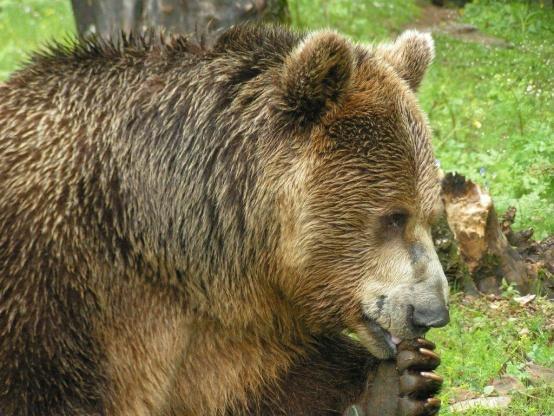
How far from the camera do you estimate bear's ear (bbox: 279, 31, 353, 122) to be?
184 inches

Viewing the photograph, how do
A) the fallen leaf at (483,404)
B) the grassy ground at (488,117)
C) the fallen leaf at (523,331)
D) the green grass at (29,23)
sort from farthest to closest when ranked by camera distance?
the green grass at (29,23), the fallen leaf at (523,331), the grassy ground at (488,117), the fallen leaf at (483,404)

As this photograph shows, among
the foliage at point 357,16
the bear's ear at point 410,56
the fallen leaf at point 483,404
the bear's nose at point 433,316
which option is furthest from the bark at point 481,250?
the foliage at point 357,16

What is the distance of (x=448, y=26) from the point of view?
1756 cm

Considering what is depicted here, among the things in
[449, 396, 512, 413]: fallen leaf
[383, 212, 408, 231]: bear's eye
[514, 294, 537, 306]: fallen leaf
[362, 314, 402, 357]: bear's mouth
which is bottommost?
[514, 294, 537, 306]: fallen leaf

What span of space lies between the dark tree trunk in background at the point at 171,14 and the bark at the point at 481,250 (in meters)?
Result: 1.91

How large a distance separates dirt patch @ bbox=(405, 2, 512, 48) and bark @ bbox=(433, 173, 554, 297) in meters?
8.61

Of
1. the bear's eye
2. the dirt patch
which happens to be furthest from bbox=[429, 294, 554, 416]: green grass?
the dirt patch

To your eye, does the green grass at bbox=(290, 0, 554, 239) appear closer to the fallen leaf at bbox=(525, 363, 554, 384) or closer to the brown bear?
the fallen leaf at bbox=(525, 363, 554, 384)

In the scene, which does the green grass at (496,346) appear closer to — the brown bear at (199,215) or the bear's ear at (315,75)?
the brown bear at (199,215)

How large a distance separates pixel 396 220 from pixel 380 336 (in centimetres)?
52

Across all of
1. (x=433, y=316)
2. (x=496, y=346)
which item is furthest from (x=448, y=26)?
(x=433, y=316)

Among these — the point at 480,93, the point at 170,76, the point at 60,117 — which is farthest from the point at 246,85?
the point at 480,93

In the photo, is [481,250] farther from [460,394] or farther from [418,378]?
[418,378]

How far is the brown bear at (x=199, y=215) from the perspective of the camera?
15.2ft
